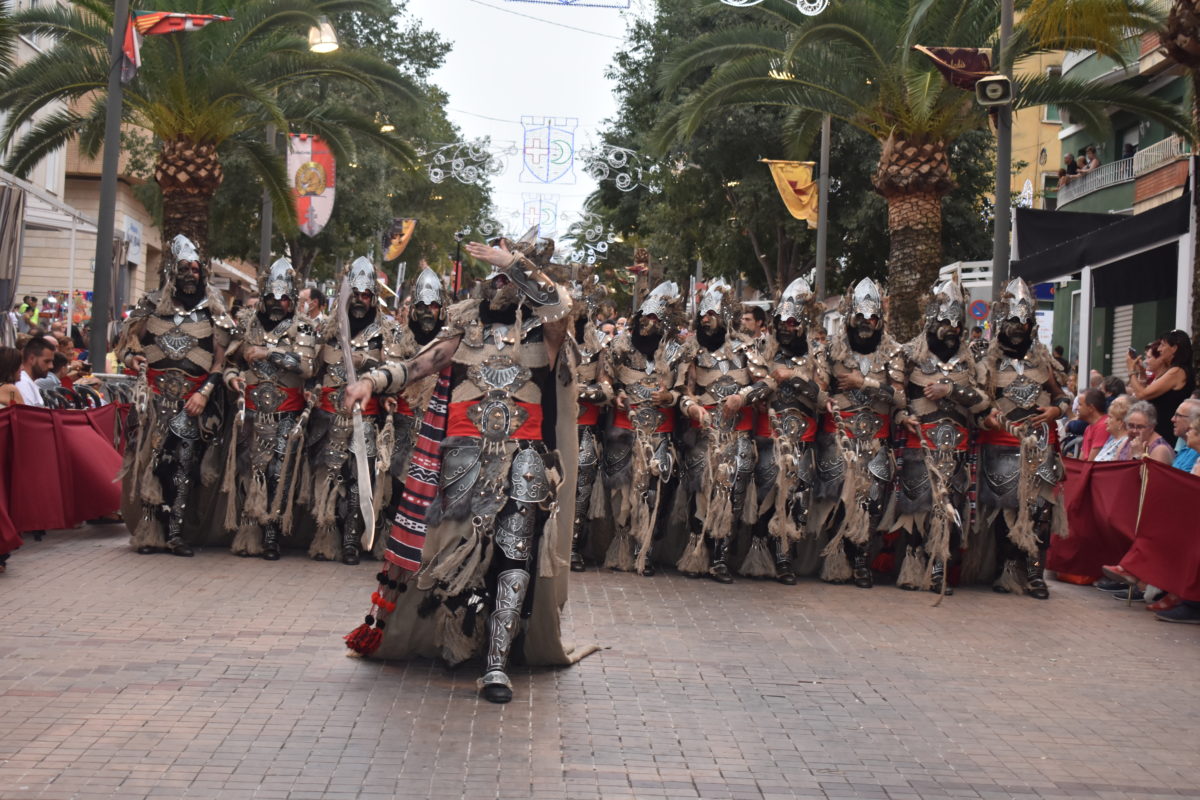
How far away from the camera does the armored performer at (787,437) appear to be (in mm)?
11141

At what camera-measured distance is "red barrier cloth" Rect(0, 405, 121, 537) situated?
10.7 meters

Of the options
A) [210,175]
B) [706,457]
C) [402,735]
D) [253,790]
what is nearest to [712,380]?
[706,457]

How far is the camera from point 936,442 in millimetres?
11164

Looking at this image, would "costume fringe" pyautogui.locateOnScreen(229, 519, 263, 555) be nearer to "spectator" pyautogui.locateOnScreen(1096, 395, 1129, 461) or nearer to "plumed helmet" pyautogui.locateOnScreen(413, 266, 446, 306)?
"plumed helmet" pyautogui.locateOnScreen(413, 266, 446, 306)

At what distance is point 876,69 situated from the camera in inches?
797

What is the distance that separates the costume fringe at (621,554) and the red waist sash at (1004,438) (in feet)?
9.40

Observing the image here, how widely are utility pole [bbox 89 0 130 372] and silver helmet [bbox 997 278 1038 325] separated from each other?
10018mm

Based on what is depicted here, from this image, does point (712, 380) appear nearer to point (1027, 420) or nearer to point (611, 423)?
point (611, 423)

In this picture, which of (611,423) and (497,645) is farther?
(611,423)

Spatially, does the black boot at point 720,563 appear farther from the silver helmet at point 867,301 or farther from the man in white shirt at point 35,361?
the man in white shirt at point 35,361

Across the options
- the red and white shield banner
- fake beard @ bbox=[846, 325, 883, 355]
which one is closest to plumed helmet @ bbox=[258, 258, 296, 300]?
A: fake beard @ bbox=[846, 325, 883, 355]

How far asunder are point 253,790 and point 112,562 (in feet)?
19.4

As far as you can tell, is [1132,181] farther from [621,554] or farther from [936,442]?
[621,554]

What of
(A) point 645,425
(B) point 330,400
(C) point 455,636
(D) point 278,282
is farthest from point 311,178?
(C) point 455,636
